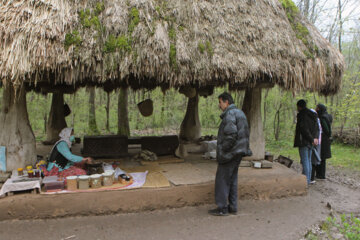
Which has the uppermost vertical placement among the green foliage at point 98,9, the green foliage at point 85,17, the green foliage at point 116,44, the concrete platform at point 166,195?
the green foliage at point 98,9

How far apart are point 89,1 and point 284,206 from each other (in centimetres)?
438

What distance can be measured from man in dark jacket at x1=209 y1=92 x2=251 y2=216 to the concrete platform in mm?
421

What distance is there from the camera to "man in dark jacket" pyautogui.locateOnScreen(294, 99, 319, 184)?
4.59 metres

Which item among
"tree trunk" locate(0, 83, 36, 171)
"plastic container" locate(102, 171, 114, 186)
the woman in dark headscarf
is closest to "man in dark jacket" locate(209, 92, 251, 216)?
"plastic container" locate(102, 171, 114, 186)

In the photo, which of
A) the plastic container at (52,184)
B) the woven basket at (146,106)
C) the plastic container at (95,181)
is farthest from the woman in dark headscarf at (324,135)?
the plastic container at (52,184)

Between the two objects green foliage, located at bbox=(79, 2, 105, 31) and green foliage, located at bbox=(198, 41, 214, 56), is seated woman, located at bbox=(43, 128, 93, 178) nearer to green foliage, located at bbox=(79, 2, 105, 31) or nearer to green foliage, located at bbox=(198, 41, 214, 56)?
green foliage, located at bbox=(79, 2, 105, 31)

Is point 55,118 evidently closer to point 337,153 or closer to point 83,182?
point 83,182

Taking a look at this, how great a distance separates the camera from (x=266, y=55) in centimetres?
434

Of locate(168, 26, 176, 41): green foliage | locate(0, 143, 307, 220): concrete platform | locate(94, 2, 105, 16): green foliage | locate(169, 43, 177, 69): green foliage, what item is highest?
locate(94, 2, 105, 16): green foliage

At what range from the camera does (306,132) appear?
4.56m

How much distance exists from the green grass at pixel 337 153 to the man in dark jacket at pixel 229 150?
4748 mm

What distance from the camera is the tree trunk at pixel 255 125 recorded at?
4.89 metres

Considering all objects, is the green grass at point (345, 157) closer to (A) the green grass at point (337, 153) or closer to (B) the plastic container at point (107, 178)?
(A) the green grass at point (337, 153)

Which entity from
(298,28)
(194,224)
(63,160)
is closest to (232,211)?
(194,224)
